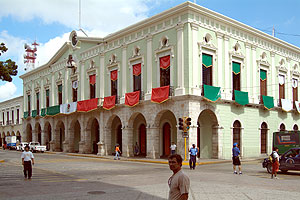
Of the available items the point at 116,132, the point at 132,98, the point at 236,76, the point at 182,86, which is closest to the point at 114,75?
the point at 132,98

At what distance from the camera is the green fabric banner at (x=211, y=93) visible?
2731cm

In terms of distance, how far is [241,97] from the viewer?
3028 centimetres

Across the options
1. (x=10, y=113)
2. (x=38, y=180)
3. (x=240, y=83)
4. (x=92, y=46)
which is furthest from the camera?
(x=10, y=113)

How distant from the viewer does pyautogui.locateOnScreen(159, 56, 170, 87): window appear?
2866 cm

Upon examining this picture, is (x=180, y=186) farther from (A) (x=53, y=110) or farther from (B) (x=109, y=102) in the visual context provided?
(A) (x=53, y=110)

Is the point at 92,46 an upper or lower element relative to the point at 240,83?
upper

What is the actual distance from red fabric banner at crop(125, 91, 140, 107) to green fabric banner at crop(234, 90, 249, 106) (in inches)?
318

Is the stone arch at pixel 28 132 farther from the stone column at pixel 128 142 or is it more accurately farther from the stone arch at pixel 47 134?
the stone column at pixel 128 142

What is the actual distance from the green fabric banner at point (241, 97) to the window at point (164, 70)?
581cm

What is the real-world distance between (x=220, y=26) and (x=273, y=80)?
9.14m

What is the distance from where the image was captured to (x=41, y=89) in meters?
49.3

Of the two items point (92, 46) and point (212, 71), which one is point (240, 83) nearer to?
point (212, 71)

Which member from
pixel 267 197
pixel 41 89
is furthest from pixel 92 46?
pixel 267 197

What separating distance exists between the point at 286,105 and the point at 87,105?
19720mm
